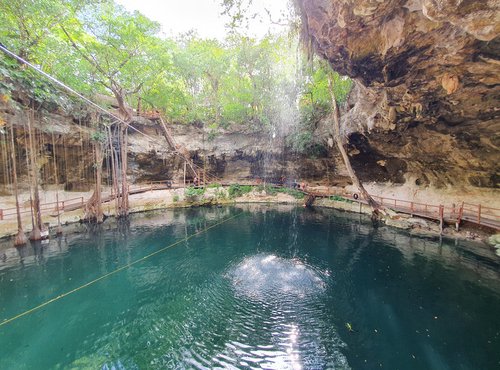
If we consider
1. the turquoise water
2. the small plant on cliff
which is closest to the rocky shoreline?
the small plant on cliff

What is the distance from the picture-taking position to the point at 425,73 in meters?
7.96

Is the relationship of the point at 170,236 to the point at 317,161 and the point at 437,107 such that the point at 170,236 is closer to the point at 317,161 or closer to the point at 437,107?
the point at 437,107

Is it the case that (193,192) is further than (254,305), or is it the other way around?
(193,192)

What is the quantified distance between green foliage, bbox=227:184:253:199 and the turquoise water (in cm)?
1217

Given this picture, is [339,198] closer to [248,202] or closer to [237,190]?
[248,202]

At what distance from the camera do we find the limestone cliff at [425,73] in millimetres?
5375

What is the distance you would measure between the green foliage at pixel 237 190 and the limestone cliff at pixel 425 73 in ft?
44.7

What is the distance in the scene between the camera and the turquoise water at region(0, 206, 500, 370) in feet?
18.1

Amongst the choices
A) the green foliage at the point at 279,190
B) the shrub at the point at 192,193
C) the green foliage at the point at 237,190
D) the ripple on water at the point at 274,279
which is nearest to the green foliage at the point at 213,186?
the shrub at the point at 192,193

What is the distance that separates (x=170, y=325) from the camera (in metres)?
6.63

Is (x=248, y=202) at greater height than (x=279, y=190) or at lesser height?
lesser

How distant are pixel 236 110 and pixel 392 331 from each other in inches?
1000

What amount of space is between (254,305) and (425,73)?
382 inches

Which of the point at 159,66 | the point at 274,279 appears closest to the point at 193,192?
the point at 159,66
